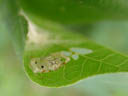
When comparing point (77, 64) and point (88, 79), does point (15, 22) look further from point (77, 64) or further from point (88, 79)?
point (88, 79)

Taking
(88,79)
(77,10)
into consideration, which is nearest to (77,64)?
(77,10)

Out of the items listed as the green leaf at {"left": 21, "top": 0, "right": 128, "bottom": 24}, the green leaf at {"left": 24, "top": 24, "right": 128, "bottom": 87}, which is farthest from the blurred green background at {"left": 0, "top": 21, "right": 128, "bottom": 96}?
the green leaf at {"left": 24, "top": 24, "right": 128, "bottom": 87}

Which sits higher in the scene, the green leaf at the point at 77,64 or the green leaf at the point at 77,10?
the green leaf at the point at 77,10

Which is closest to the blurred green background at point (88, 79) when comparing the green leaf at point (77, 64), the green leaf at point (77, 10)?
the green leaf at point (77, 10)

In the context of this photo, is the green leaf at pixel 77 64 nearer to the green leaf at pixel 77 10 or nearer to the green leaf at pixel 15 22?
the green leaf at pixel 15 22

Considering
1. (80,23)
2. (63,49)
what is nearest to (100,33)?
(80,23)

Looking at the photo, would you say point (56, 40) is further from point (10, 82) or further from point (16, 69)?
point (10, 82)
